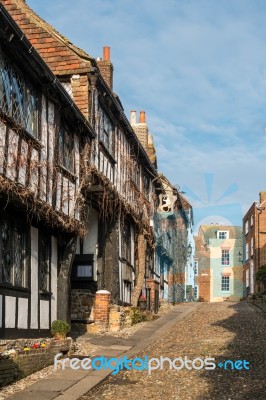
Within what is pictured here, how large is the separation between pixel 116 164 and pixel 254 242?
105 ft

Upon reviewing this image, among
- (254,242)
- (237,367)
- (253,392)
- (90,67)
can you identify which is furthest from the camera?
(254,242)

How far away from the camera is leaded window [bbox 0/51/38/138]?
35.4ft

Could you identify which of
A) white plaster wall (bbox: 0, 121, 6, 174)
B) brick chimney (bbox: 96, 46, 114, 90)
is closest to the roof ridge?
brick chimney (bbox: 96, 46, 114, 90)

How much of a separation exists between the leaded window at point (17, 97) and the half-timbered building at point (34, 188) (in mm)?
18

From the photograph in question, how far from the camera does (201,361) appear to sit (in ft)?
38.0

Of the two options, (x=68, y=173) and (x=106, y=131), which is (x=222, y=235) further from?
(x=68, y=173)

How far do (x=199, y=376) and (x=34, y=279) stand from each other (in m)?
4.08

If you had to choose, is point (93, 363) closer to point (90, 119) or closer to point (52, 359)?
point (52, 359)

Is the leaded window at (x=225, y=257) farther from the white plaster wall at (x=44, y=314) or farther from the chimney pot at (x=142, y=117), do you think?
the white plaster wall at (x=44, y=314)

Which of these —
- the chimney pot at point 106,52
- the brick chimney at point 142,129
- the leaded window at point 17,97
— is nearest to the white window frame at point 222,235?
the brick chimney at point 142,129

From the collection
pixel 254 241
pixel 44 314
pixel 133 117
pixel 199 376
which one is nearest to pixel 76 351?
pixel 44 314

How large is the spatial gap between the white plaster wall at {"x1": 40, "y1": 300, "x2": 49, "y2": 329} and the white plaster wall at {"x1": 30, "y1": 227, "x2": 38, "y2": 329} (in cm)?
31

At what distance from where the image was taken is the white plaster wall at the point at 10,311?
10.9 meters

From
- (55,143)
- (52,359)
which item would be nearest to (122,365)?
(52,359)
